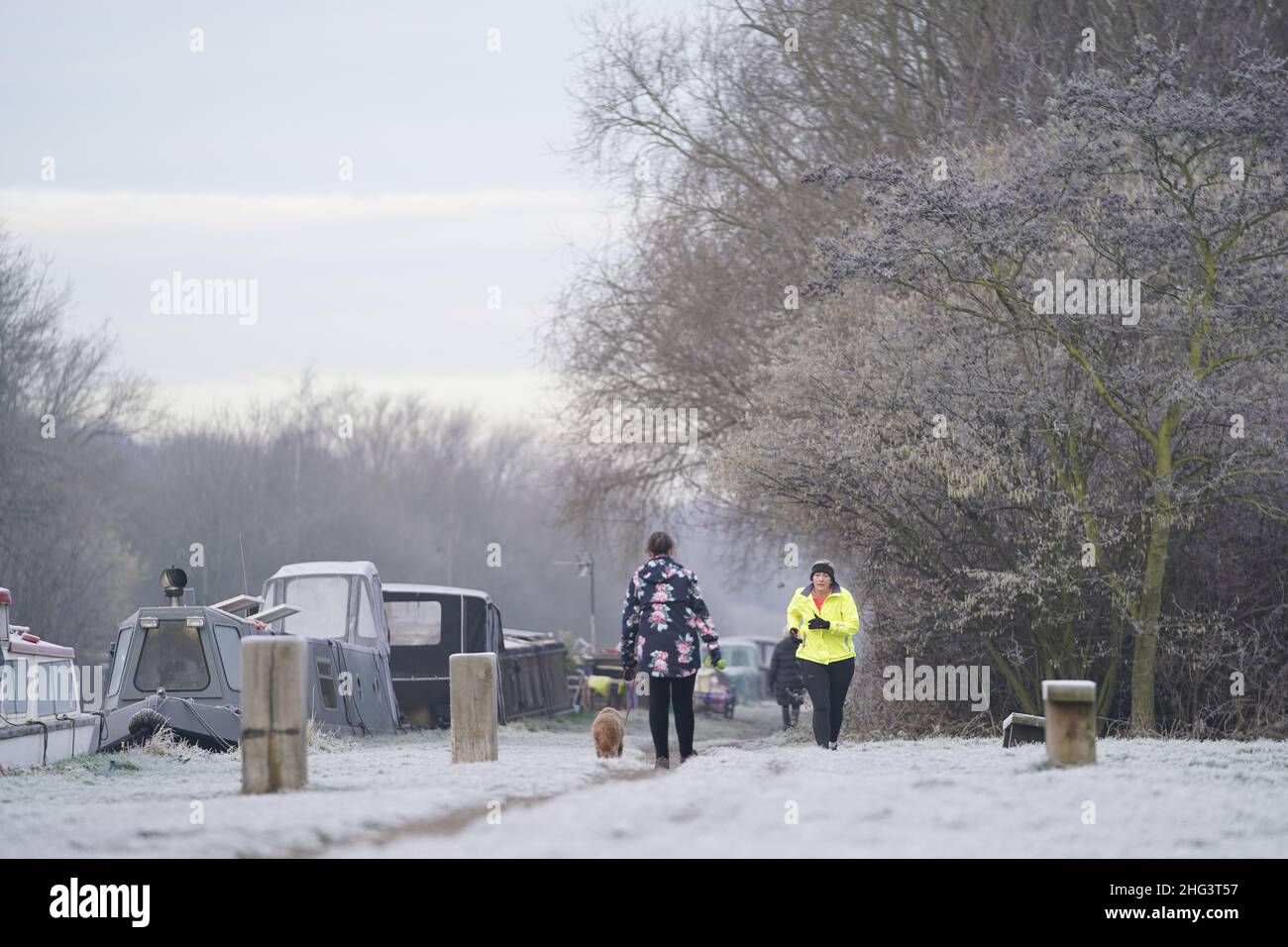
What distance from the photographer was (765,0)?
3156 cm

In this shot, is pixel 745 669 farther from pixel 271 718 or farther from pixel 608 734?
pixel 271 718

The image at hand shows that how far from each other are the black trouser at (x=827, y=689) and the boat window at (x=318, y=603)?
1278 cm

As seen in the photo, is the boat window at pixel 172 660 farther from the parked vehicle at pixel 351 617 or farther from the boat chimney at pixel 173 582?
the parked vehicle at pixel 351 617

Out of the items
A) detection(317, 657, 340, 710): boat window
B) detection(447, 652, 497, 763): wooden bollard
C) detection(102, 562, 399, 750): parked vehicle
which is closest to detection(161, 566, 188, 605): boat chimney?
detection(102, 562, 399, 750): parked vehicle

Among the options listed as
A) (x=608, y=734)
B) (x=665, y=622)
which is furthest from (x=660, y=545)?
(x=608, y=734)

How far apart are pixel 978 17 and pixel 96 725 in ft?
66.2

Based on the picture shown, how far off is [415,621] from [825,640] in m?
17.4

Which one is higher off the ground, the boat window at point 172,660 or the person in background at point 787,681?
the boat window at point 172,660

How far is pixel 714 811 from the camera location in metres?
9.09

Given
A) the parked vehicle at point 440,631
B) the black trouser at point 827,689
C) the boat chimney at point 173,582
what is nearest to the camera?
the black trouser at point 827,689

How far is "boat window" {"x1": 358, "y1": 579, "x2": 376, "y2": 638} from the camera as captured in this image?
25.7 metres

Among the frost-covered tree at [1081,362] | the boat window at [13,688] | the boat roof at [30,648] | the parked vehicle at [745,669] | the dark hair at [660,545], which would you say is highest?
the frost-covered tree at [1081,362]

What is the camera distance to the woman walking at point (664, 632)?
13000 mm

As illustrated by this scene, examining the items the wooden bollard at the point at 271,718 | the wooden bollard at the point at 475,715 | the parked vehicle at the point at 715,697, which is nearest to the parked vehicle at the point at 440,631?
the parked vehicle at the point at 715,697
